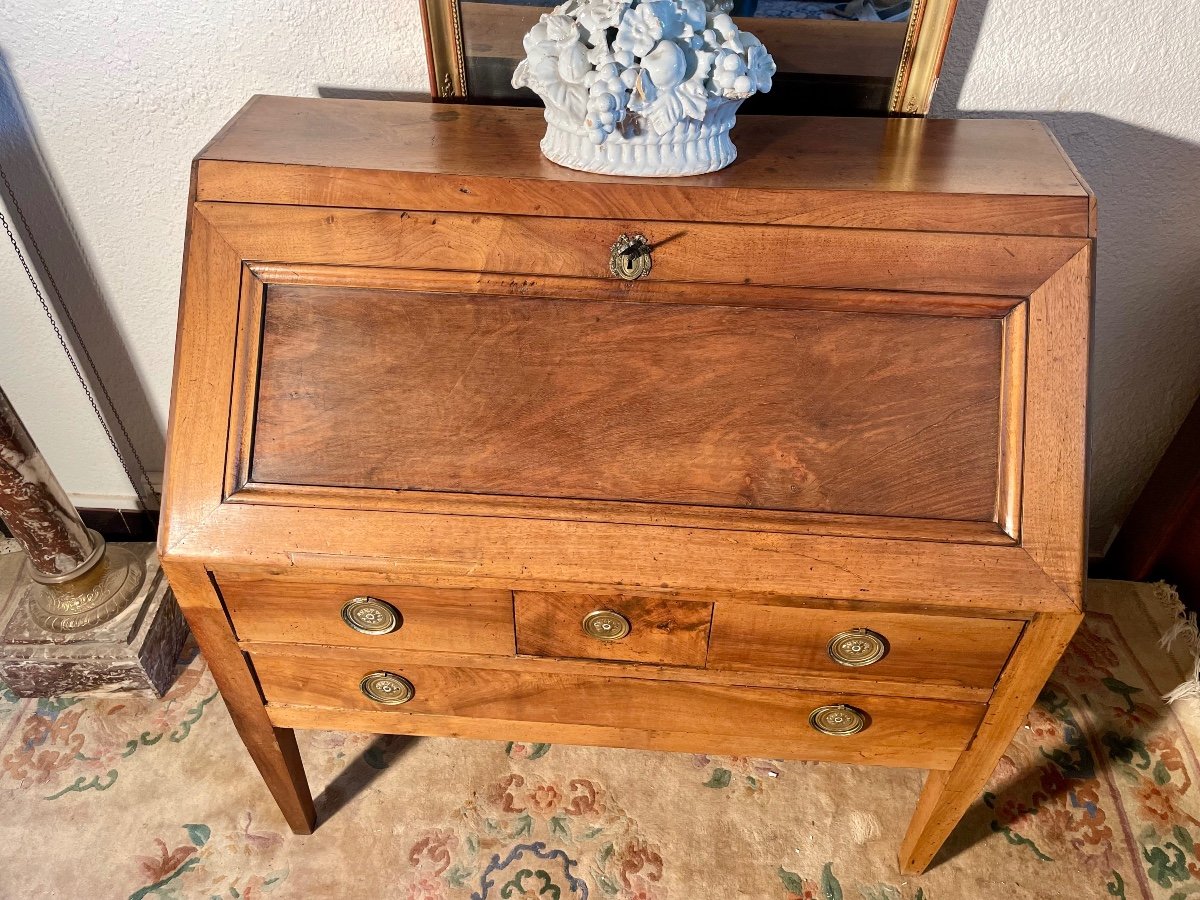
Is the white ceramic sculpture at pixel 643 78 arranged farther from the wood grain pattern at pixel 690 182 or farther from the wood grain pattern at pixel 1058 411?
the wood grain pattern at pixel 1058 411

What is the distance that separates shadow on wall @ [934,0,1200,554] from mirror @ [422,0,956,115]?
0.12 m

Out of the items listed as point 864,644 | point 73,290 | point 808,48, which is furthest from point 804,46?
point 73,290

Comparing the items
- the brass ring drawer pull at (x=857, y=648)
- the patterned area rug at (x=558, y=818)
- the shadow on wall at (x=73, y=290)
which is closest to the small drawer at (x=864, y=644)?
the brass ring drawer pull at (x=857, y=648)

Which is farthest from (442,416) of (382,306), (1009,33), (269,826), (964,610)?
(1009,33)

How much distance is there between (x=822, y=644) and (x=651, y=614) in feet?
0.79

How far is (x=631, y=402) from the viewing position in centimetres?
109

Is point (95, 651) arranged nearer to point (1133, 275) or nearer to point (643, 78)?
point (643, 78)

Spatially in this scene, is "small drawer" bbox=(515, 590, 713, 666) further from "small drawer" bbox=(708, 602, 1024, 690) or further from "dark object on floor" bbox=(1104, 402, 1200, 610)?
"dark object on floor" bbox=(1104, 402, 1200, 610)

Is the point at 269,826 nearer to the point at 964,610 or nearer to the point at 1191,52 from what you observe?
the point at 964,610

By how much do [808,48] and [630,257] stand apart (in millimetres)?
565

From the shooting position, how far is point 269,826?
5.22 ft

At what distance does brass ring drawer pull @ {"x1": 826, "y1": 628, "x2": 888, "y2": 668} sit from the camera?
43.2 inches

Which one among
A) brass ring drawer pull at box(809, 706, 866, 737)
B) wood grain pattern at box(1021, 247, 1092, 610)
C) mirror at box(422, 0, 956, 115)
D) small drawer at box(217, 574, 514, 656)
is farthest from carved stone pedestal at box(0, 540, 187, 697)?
wood grain pattern at box(1021, 247, 1092, 610)

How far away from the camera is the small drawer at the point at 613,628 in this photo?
3.62 feet
